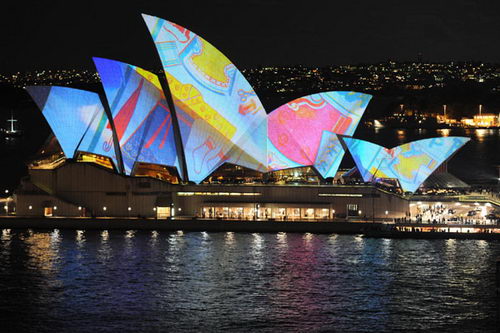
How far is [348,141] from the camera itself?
45.0m

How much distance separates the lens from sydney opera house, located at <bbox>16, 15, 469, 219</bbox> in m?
44.2

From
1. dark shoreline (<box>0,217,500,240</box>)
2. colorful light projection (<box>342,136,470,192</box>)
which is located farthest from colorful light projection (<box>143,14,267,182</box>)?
colorful light projection (<box>342,136,470,192</box>)

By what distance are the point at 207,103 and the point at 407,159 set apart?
32.1ft

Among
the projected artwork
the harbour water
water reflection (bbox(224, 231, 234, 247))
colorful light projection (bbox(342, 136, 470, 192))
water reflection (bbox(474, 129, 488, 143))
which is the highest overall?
water reflection (bbox(474, 129, 488, 143))

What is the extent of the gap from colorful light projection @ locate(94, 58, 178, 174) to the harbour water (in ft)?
15.8

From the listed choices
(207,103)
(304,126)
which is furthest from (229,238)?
(304,126)

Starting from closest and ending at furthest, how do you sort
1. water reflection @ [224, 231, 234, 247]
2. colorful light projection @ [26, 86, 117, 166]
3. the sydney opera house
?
water reflection @ [224, 231, 234, 247]
the sydney opera house
colorful light projection @ [26, 86, 117, 166]

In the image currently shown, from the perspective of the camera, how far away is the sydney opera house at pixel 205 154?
145 feet

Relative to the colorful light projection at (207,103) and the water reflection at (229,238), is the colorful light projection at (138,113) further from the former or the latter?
the water reflection at (229,238)

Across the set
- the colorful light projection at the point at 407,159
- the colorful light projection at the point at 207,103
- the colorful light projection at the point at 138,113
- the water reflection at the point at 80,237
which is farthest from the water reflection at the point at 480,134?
the water reflection at the point at 80,237

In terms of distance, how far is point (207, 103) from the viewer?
1745 inches

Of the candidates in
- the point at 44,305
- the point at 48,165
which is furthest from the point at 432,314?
the point at 48,165

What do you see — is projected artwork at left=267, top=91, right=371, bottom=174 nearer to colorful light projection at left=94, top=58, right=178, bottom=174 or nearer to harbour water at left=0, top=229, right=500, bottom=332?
colorful light projection at left=94, top=58, right=178, bottom=174

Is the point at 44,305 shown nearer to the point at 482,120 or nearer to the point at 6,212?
the point at 6,212
